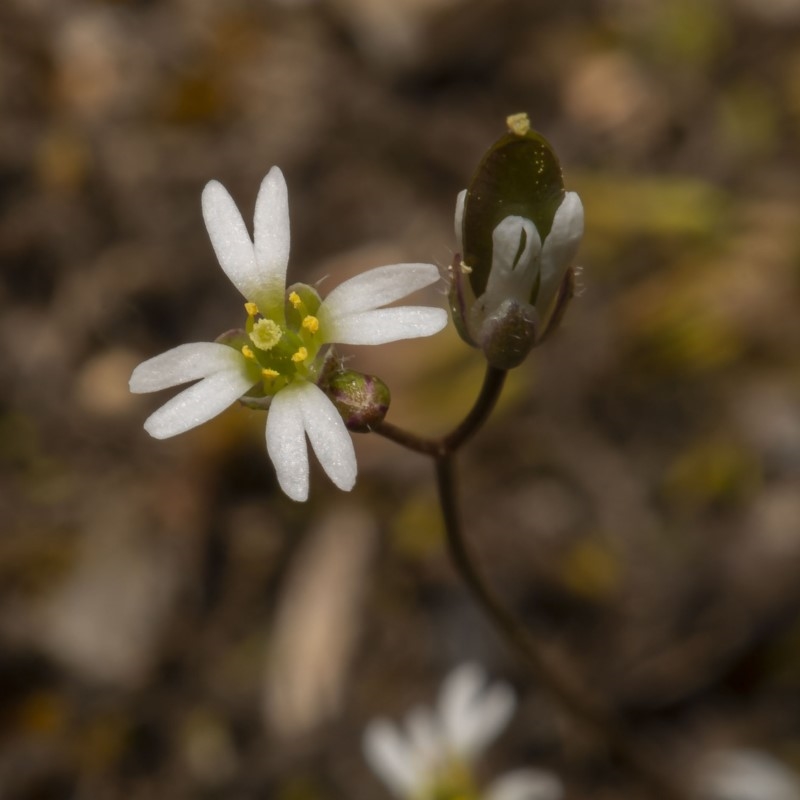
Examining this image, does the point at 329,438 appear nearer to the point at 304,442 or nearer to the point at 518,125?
the point at 304,442

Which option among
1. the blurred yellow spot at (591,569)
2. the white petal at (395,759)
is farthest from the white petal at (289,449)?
the blurred yellow spot at (591,569)

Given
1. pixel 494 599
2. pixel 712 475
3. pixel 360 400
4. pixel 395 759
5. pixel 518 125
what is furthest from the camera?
pixel 712 475

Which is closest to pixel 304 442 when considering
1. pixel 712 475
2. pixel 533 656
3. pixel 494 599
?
pixel 494 599

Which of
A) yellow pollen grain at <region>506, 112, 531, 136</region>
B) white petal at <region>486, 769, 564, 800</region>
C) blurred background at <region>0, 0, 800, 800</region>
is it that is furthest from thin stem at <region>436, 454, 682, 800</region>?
yellow pollen grain at <region>506, 112, 531, 136</region>

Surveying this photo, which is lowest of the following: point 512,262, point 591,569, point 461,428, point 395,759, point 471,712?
point 591,569

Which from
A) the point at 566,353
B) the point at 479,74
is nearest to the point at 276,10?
the point at 479,74

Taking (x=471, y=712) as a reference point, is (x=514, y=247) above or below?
above

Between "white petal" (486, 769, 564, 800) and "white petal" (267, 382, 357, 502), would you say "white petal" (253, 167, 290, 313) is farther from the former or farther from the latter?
"white petal" (486, 769, 564, 800)
